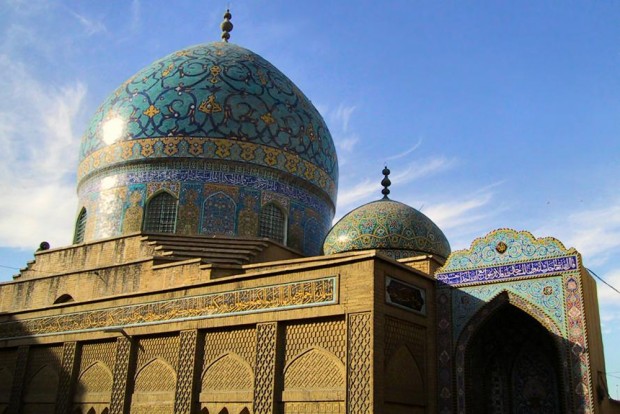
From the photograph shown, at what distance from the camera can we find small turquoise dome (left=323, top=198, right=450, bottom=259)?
12.4 metres

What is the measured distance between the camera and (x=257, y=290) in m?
9.90

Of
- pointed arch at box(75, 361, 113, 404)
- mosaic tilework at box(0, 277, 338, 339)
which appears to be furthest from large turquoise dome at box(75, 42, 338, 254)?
pointed arch at box(75, 361, 113, 404)

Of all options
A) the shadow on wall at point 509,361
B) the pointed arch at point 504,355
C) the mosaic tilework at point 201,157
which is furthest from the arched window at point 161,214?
the pointed arch at point 504,355

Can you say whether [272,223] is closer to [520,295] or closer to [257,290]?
[257,290]

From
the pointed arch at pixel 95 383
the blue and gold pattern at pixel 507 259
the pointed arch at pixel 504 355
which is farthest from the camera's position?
the pointed arch at pixel 95 383

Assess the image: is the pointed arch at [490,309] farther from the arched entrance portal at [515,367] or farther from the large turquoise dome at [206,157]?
the large turquoise dome at [206,157]

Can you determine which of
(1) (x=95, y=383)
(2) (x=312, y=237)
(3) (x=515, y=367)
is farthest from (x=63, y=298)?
(3) (x=515, y=367)

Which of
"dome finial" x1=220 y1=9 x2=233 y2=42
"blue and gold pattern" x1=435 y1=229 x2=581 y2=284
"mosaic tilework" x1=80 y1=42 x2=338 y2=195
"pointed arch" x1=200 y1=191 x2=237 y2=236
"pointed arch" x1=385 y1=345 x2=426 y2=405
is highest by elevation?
"dome finial" x1=220 y1=9 x2=233 y2=42

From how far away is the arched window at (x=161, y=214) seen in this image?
14.0 metres

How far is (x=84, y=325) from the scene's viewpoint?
40.4 ft

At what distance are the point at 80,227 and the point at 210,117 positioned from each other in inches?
156

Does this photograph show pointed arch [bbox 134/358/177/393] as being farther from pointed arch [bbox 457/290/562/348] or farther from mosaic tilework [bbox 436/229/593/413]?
pointed arch [bbox 457/290/562/348]

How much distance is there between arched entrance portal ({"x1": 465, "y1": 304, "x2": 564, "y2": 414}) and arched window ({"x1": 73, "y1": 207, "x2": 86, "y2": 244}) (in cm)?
910

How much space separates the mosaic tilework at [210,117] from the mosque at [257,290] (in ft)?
0.14
